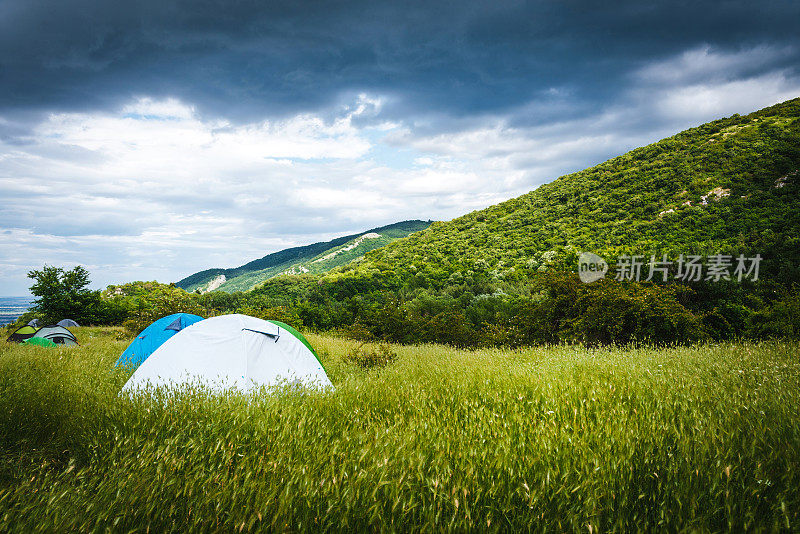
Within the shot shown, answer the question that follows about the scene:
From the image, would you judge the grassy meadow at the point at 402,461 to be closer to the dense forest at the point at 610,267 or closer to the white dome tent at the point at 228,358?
the white dome tent at the point at 228,358

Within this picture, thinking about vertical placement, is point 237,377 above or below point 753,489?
above

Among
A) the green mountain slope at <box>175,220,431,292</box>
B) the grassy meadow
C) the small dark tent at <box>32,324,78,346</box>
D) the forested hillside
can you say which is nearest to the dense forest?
the forested hillside

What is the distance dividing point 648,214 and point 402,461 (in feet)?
142

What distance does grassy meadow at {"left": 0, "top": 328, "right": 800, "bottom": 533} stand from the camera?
2.01m

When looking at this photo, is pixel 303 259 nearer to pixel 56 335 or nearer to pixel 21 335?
pixel 21 335

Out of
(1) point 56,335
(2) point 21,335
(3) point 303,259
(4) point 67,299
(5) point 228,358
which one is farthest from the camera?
(3) point 303,259

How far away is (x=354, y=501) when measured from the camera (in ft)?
6.86

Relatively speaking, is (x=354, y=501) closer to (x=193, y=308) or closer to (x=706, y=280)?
(x=706, y=280)

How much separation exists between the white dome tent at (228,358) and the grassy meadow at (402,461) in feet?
3.01

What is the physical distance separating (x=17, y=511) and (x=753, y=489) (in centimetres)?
425

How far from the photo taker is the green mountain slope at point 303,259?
259ft

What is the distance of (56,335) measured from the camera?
14508 millimetres

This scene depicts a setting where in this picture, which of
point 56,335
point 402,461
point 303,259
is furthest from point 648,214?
point 303,259

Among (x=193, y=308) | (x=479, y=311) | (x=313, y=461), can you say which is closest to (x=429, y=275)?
(x=479, y=311)
